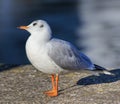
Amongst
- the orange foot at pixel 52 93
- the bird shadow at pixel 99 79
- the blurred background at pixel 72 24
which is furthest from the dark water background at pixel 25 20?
the orange foot at pixel 52 93

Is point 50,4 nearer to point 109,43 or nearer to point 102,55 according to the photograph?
point 109,43

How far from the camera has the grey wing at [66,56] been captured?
567 centimetres

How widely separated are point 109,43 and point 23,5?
6298mm

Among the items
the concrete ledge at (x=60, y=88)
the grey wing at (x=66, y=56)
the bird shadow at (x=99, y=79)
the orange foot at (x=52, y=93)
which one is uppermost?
the grey wing at (x=66, y=56)

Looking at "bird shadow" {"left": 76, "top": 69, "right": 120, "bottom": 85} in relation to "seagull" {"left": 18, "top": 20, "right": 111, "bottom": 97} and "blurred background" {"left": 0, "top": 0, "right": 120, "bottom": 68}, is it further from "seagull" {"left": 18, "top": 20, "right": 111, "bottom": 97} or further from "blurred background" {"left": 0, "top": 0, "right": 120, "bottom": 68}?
"blurred background" {"left": 0, "top": 0, "right": 120, "bottom": 68}

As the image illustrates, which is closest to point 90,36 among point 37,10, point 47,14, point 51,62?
point 47,14

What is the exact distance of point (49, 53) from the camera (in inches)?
220

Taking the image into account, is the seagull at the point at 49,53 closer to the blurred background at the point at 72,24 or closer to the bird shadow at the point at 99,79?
the bird shadow at the point at 99,79

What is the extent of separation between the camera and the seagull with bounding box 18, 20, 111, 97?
5.57m

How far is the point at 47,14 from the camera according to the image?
1464cm

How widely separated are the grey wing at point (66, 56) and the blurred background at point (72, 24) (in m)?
3.12

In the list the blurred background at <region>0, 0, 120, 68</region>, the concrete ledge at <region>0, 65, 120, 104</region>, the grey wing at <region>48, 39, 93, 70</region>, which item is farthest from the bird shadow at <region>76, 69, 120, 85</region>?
the blurred background at <region>0, 0, 120, 68</region>

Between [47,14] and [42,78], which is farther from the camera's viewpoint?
[47,14]

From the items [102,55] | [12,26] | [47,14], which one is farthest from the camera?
[47,14]
